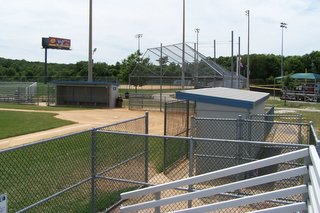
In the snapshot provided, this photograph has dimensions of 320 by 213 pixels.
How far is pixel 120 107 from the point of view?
3609 centimetres

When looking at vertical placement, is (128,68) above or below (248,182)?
Result: above

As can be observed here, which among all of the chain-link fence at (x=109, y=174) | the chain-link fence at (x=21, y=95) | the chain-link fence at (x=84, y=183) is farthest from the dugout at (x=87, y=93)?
the chain-link fence at (x=84, y=183)

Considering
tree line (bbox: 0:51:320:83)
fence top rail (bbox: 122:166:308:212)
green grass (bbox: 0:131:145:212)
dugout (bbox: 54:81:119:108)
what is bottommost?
green grass (bbox: 0:131:145:212)

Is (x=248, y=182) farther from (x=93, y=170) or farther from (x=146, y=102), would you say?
(x=146, y=102)

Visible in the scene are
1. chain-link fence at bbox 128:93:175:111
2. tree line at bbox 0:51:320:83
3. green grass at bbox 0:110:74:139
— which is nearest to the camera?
green grass at bbox 0:110:74:139

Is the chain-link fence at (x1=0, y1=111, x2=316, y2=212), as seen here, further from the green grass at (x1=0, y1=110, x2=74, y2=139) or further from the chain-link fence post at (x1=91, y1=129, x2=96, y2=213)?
the green grass at (x1=0, y1=110, x2=74, y2=139)

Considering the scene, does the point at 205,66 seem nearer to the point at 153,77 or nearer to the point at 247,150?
the point at 153,77

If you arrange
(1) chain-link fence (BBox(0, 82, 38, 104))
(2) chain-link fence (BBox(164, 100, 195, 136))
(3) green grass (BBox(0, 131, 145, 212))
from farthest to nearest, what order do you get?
1. (1) chain-link fence (BBox(0, 82, 38, 104))
2. (2) chain-link fence (BBox(164, 100, 195, 136))
3. (3) green grass (BBox(0, 131, 145, 212))

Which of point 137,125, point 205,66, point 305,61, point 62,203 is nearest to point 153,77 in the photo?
point 205,66

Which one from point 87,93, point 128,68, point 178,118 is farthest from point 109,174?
point 128,68

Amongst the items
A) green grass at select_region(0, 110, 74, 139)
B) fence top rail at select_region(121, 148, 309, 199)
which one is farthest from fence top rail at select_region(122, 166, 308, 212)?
green grass at select_region(0, 110, 74, 139)

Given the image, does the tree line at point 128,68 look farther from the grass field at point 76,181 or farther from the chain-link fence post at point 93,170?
the chain-link fence post at point 93,170

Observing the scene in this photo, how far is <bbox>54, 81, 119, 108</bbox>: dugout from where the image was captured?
36250 millimetres

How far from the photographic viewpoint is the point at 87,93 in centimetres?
3759
